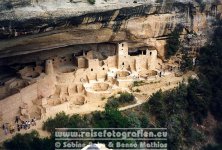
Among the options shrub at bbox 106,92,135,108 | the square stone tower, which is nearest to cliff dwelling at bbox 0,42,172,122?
the square stone tower

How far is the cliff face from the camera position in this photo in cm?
1485

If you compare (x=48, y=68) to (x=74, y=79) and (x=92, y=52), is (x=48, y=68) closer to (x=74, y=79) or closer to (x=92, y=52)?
(x=74, y=79)

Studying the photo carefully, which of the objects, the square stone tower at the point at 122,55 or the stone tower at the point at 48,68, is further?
the square stone tower at the point at 122,55

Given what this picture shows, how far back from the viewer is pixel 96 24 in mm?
17312

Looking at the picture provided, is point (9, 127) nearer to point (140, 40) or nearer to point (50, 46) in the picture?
point (50, 46)

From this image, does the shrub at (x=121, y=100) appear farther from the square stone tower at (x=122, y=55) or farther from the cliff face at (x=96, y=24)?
the cliff face at (x=96, y=24)

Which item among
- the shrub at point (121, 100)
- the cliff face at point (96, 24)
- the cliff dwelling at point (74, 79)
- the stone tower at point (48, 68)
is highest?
the cliff face at point (96, 24)

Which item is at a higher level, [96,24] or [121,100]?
[96,24]

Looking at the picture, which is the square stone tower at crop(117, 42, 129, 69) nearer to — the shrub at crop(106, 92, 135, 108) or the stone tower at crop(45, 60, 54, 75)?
the shrub at crop(106, 92, 135, 108)

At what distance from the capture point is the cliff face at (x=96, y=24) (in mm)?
14852

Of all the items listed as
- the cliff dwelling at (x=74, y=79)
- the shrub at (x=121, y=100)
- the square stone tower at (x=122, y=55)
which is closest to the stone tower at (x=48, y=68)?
the cliff dwelling at (x=74, y=79)

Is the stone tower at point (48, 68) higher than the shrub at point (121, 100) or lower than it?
higher

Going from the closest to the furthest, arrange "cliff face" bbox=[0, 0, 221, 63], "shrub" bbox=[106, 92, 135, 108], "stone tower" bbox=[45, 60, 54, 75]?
"cliff face" bbox=[0, 0, 221, 63] → "shrub" bbox=[106, 92, 135, 108] → "stone tower" bbox=[45, 60, 54, 75]

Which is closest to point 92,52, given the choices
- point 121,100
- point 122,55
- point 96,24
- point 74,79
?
point 122,55
